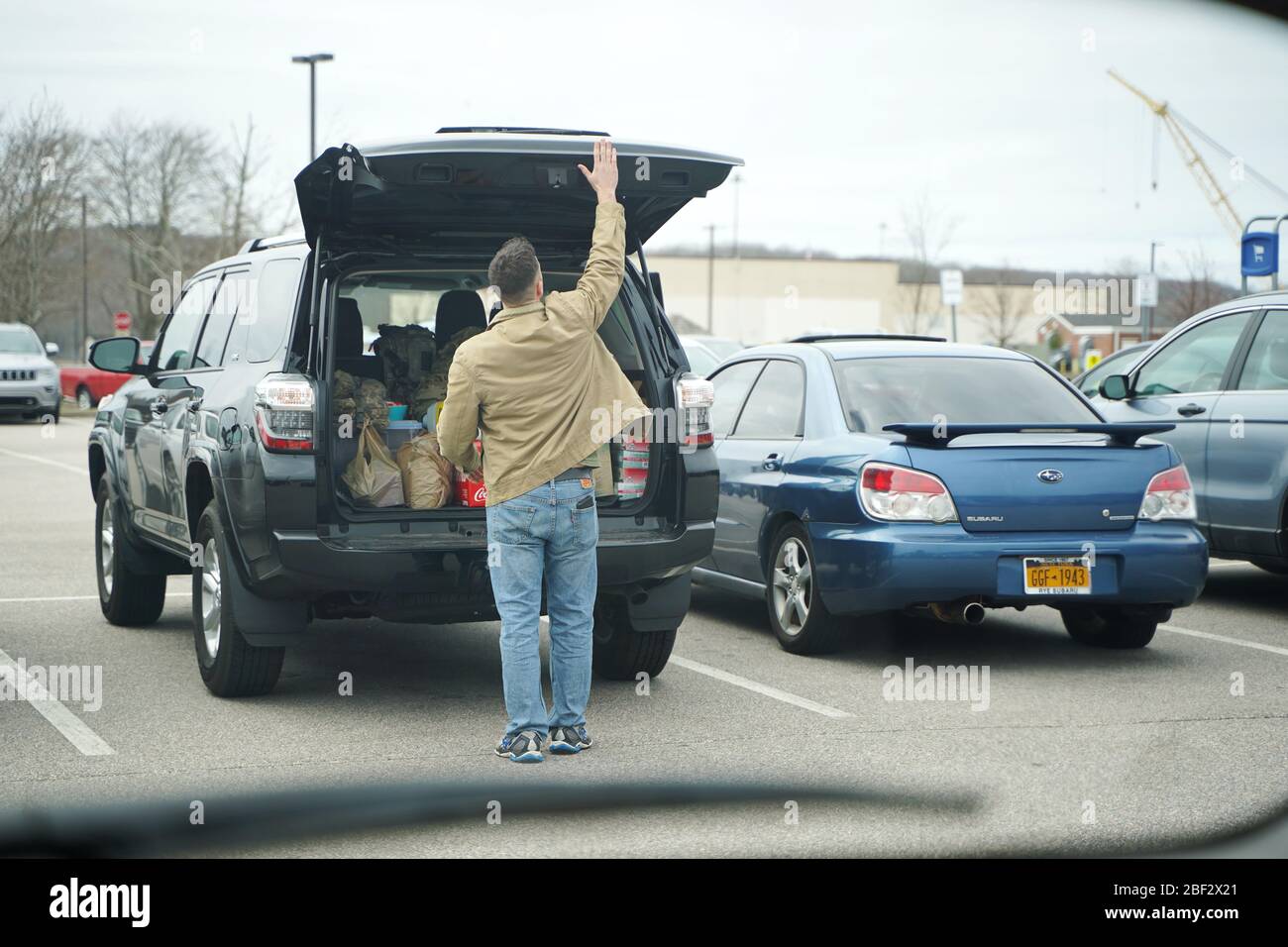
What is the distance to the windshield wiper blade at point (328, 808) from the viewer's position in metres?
4.70

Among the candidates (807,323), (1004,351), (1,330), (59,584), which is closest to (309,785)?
(1004,351)

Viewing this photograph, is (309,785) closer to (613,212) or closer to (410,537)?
(410,537)

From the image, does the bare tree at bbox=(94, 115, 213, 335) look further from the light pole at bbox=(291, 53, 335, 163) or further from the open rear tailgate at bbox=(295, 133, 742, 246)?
the open rear tailgate at bbox=(295, 133, 742, 246)

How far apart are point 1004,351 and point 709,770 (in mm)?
3966

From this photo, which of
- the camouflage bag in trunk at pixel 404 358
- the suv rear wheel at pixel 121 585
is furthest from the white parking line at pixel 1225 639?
the suv rear wheel at pixel 121 585

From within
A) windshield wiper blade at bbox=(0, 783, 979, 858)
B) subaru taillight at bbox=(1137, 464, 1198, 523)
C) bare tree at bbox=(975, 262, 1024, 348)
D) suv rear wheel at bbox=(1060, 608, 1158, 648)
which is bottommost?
windshield wiper blade at bbox=(0, 783, 979, 858)

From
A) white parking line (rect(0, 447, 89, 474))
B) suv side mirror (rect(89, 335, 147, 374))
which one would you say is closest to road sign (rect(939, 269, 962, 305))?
white parking line (rect(0, 447, 89, 474))

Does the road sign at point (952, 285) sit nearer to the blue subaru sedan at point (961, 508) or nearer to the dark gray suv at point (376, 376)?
the blue subaru sedan at point (961, 508)

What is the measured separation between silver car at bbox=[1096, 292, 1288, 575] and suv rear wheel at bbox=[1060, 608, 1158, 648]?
4.58ft

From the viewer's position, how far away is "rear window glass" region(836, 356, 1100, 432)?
323 inches

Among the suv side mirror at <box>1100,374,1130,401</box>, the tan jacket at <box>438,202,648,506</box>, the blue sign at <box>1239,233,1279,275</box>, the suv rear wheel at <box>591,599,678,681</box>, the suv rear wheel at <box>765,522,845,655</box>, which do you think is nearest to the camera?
the tan jacket at <box>438,202,648,506</box>

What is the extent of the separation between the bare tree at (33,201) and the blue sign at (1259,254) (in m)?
11.5

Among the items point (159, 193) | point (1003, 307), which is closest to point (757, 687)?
point (159, 193)
